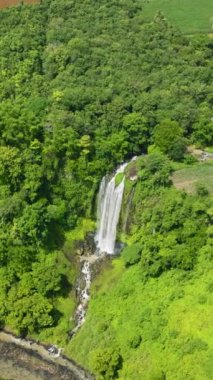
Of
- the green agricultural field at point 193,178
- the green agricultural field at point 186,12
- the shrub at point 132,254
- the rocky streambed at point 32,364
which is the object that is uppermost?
the green agricultural field at point 186,12

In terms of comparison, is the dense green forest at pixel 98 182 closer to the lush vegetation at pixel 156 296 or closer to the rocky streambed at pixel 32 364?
the lush vegetation at pixel 156 296

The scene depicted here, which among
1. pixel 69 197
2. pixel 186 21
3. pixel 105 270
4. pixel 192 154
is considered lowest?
pixel 105 270

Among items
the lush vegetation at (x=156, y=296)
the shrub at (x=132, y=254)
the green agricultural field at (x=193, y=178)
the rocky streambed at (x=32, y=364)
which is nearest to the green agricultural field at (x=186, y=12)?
the green agricultural field at (x=193, y=178)

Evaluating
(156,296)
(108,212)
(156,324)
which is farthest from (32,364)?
(108,212)

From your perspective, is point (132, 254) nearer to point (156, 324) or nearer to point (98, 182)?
point (156, 324)

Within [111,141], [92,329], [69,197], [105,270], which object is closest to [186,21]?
[111,141]

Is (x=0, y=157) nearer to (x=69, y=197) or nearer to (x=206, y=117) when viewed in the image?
(x=69, y=197)

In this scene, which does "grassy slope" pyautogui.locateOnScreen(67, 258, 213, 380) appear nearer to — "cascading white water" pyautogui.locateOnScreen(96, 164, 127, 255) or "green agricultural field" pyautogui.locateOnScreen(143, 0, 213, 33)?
"cascading white water" pyautogui.locateOnScreen(96, 164, 127, 255)
